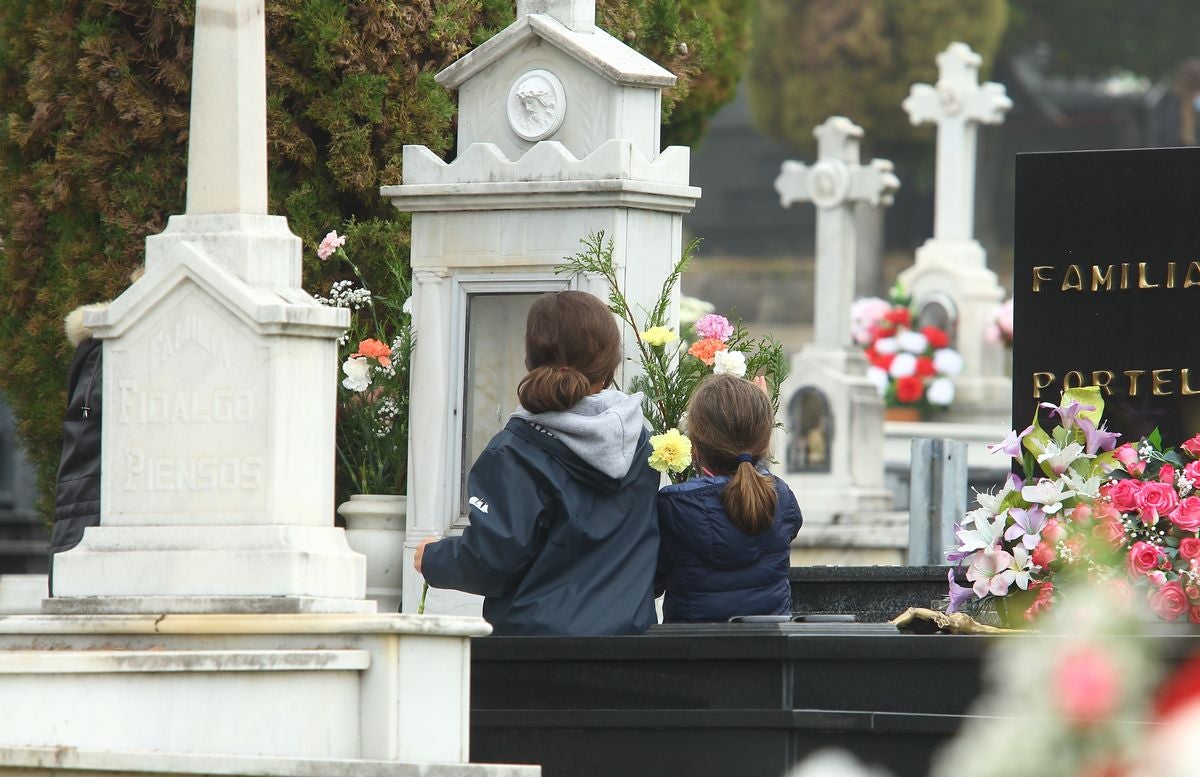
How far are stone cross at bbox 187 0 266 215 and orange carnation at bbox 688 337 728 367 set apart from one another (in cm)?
164

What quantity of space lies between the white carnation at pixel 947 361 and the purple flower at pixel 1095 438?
12992mm

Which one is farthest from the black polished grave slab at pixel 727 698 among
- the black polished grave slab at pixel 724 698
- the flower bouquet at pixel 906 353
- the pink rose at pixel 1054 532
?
the flower bouquet at pixel 906 353

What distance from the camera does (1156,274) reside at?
17.0ft

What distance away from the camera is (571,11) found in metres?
6.14

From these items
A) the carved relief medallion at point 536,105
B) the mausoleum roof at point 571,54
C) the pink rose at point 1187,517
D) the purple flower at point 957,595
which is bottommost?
the purple flower at point 957,595

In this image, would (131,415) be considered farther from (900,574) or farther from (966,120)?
(966,120)

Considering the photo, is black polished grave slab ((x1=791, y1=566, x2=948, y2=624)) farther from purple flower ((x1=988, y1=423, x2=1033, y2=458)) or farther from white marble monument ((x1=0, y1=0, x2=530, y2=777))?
white marble monument ((x1=0, y1=0, x2=530, y2=777))

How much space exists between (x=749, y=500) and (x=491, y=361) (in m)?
1.85

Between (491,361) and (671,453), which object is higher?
(491,361)

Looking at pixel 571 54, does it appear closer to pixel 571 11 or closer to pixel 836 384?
pixel 571 11

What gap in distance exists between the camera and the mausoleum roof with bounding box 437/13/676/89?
Answer: 19.4ft

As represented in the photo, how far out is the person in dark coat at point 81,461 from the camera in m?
5.79

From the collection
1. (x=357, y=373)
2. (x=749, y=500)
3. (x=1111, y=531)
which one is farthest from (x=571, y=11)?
(x=1111, y=531)

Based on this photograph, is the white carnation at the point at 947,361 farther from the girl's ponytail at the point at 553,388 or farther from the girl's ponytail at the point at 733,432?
the girl's ponytail at the point at 553,388
